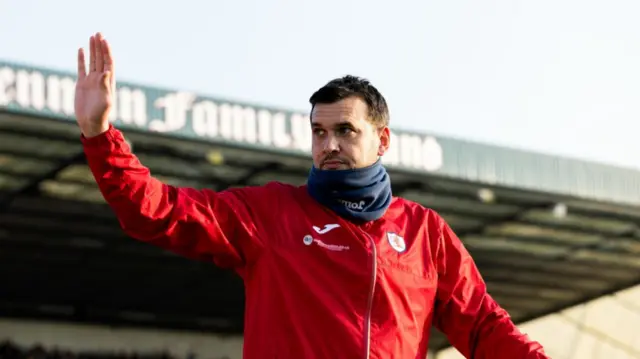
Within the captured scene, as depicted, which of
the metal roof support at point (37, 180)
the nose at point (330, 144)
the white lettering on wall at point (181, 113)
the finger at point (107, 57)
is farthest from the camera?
the metal roof support at point (37, 180)

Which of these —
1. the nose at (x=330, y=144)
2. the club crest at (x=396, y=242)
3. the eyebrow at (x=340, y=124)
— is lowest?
the club crest at (x=396, y=242)

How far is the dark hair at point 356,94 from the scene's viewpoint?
358cm

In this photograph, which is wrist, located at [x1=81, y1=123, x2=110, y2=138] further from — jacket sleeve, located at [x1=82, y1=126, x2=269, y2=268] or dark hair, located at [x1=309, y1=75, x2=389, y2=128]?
dark hair, located at [x1=309, y1=75, x2=389, y2=128]

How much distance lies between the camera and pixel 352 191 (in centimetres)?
354

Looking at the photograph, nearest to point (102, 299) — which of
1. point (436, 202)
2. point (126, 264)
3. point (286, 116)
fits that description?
point (126, 264)

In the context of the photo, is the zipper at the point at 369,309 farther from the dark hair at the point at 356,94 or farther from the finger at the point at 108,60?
the finger at the point at 108,60

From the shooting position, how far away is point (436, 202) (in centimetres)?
1454

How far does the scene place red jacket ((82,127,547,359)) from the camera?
3391 millimetres

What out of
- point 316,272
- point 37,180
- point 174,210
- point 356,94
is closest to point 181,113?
point 37,180

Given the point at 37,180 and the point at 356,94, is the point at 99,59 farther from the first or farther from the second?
the point at 37,180

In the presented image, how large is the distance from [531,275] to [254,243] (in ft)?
52.0

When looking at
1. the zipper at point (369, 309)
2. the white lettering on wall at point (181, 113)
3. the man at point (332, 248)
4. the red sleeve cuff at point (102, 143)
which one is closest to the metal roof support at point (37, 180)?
the white lettering on wall at point (181, 113)

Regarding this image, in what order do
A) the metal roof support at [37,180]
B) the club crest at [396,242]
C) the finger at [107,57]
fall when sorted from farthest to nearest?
the metal roof support at [37,180]
the club crest at [396,242]
the finger at [107,57]

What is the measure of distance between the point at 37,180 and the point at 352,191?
9.73 metres
